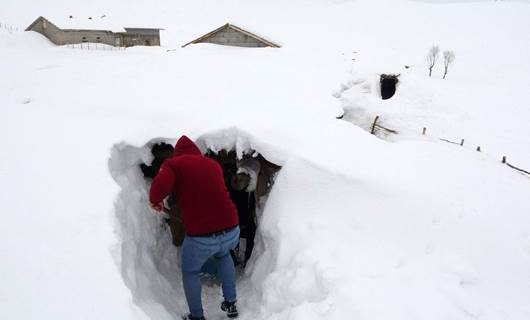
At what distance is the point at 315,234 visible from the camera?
178 inches

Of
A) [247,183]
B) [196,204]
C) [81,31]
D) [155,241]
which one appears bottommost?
[155,241]

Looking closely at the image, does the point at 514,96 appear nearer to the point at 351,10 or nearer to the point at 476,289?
the point at 476,289

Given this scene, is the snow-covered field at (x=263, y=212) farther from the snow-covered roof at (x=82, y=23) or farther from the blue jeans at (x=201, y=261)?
the snow-covered roof at (x=82, y=23)

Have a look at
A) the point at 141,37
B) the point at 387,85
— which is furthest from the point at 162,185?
the point at 141,37

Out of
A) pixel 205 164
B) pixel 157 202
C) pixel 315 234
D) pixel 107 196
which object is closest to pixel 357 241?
pixel 315 234

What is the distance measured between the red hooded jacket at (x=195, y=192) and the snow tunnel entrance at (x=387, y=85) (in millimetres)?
17089

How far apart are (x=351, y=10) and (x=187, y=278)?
247 feet

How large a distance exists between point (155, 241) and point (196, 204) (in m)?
1.87

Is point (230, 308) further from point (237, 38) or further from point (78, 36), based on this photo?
point (78, 36)

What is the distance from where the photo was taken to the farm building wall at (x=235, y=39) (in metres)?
18.3

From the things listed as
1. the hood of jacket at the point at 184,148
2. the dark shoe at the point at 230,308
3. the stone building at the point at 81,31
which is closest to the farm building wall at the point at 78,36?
the stone building at the point at 81,31

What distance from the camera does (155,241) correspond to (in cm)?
542

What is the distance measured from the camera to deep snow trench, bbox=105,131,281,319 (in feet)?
13.3

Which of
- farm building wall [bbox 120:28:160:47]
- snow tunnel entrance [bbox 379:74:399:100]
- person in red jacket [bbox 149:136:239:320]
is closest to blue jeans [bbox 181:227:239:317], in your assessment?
person in red jacket [bbox 149:136:239:320]
